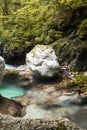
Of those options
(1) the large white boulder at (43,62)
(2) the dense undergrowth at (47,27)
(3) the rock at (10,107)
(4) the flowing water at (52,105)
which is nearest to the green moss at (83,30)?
(2) the dense undergrowth at (47,27)

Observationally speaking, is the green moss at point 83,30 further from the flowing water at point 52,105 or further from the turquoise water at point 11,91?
the turquoise water at point 11,91

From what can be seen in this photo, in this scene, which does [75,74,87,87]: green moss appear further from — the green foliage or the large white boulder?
the green foliage

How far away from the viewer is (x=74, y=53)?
662 inches

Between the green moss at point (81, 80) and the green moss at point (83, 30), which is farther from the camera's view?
the green moss at point (83, 30)

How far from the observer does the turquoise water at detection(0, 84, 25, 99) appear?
13.4 metres

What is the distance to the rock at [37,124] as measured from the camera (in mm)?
3297

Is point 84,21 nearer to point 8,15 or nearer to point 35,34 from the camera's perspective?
point 35,34

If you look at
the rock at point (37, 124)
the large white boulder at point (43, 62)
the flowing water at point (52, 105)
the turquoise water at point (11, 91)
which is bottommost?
the turquoise water at point (11, 91)

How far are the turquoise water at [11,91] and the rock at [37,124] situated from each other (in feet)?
31.9

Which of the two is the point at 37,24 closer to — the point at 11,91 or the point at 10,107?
the point at 11,91

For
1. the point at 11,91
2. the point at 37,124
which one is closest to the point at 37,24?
the point at 11,91

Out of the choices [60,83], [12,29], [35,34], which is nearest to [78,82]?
[60,83]

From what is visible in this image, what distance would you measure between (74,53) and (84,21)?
2215 millimetres

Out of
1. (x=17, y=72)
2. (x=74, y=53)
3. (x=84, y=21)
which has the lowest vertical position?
(x=17, y=72)
